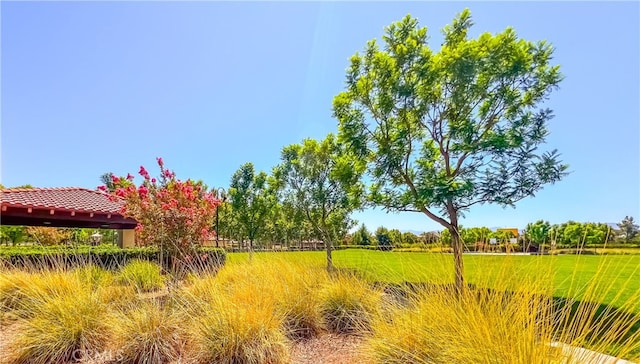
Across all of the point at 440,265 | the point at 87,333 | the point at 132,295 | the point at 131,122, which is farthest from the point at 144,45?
the point at 440,265

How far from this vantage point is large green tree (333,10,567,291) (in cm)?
745

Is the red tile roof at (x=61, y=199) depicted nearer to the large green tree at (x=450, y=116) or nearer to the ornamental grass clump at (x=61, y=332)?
the ornamental grass clump at (x=61, y=332)

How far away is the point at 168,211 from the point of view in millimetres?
7445

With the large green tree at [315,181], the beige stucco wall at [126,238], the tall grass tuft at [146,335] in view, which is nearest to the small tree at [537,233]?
the tall grass tuft at [146,335]

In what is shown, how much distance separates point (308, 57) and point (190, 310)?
260 inches

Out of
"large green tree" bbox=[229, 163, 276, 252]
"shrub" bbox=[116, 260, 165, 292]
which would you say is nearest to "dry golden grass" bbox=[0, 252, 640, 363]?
"shrub" bbox=[116, 260, 165, 292]

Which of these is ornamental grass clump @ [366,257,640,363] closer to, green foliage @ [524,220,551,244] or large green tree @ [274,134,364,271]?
green foliage @ [524,220,551,244]

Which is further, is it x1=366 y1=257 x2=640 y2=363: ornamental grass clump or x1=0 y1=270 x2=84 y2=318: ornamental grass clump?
x1=0 y1=270 x2=84 y2=318: ornamental grass clump

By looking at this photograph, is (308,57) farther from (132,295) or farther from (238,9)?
(132,295)

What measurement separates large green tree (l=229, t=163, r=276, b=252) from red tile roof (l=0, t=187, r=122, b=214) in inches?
348

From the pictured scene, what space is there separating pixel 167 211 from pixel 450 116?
23.1 feet

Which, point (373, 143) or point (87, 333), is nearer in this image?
point (87, 333)

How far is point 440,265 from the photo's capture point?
375 cm

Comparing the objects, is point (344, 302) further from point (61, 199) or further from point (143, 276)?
point (61, 199)
